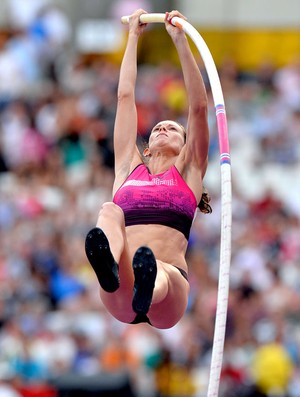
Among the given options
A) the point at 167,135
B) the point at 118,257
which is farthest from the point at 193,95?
the point at 118,257

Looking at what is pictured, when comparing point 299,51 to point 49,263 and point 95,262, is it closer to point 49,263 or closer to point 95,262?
point 49,263

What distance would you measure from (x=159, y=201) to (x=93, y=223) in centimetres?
647

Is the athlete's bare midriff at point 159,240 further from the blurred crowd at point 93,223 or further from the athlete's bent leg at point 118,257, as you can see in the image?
the blurred crowd at point 93,223

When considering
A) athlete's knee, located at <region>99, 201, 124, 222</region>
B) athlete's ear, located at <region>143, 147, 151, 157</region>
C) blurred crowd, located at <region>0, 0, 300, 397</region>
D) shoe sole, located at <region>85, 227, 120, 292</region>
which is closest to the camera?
shoe sole, located at <region>85, 227, 120, 292</region>

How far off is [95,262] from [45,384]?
16.3 ft

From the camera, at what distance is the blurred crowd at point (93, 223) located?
1273 cm

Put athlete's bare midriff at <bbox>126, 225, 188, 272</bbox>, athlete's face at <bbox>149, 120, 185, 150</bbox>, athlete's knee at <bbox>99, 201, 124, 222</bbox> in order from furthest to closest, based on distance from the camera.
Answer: athlete's face at <bbox>149, 120, 185, 150</bbox> → athlete's bare midriff at <bbox>126, 225, 188, 272</bbox> → athlete's knee at <bbox>99, 201, 124, 222</bbox>

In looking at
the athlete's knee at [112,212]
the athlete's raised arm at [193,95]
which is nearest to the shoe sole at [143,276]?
the athlete's knee at [112,212]

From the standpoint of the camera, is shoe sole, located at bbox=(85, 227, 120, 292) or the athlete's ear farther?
the athlete's ear

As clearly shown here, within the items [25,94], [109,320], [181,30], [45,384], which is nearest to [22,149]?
[25,94]

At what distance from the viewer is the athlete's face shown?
852 centimetres

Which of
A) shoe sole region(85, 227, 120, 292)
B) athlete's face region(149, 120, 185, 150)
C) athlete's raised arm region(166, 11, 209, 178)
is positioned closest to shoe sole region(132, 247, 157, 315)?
shoe sole region(85, 227, 120, 292)

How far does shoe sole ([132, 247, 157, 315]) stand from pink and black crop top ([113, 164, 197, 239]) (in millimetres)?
794

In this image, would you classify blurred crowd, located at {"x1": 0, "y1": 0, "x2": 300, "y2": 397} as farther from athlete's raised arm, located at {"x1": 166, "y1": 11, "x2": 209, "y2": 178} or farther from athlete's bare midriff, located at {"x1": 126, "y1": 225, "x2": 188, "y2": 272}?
athlete's raised arm, located at {"x1": 166, "y1": 11, "x2": 209, "y2": 178}
